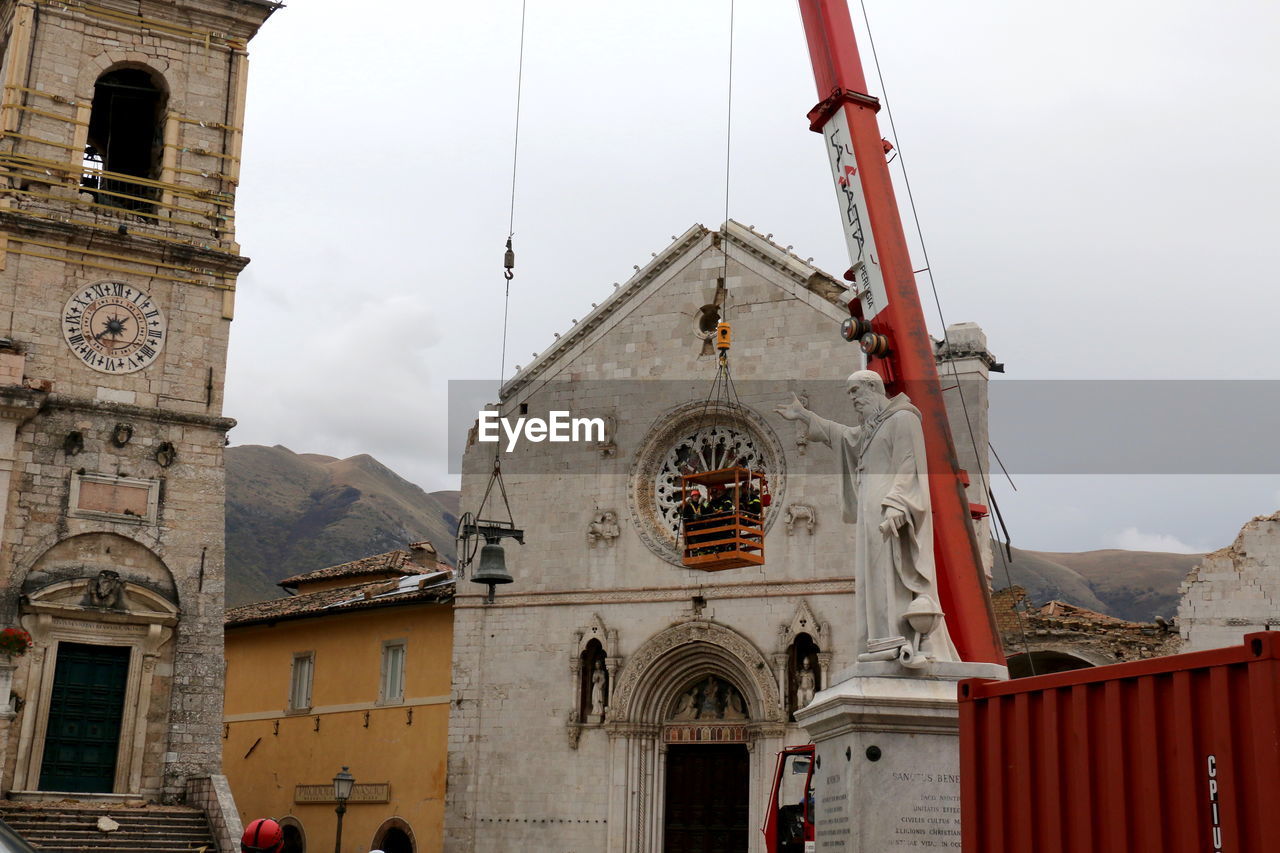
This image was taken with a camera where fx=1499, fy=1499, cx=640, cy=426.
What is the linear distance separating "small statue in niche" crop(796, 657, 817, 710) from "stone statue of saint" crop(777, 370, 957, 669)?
44.9 feet

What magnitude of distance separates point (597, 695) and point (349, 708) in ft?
22.9

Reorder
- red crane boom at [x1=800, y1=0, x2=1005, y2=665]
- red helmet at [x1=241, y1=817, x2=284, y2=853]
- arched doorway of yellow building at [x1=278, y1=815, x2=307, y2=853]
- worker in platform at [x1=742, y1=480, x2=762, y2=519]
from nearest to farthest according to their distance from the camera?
red helmet at [x1=241, y1=817, x2=284, y2=853] < red crane boom at [x1=800, y1=0, x2=1005, y2=665] < worker in platform at [x1=742, y1=480, x2=762, y2=519] < arched doorway of yellow building at [x1=278, y1=815, x2=307, y2=853]

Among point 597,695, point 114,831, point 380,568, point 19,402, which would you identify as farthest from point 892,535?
point 380,568

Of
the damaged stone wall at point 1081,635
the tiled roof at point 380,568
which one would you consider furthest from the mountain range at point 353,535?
the damaged stone wall at point 1081,635

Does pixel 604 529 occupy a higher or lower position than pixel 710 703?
higher

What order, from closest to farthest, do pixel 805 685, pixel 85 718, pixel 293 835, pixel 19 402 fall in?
pixel 19 402
pixel 85 718
pixel 805 685
pixel 293 835

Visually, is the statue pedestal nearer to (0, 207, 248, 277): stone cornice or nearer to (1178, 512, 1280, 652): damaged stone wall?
(1178, 512, 1280, 652): damaged stone wall

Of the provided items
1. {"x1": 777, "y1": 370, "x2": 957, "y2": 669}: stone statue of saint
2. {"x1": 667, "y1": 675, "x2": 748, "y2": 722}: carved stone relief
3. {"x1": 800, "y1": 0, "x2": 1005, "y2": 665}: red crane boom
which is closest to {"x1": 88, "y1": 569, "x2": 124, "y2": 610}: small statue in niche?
{"x1": 667, "y1": 675, "x2": 748, "y2": 722}: carved stone relief

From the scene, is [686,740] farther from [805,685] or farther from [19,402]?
[19,402]

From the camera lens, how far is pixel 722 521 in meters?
21.6

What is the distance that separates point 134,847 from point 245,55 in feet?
45.4

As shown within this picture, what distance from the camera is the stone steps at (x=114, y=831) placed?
2148cm

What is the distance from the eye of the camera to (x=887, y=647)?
410 inches

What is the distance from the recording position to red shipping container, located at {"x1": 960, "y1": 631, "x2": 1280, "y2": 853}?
22.8ft
